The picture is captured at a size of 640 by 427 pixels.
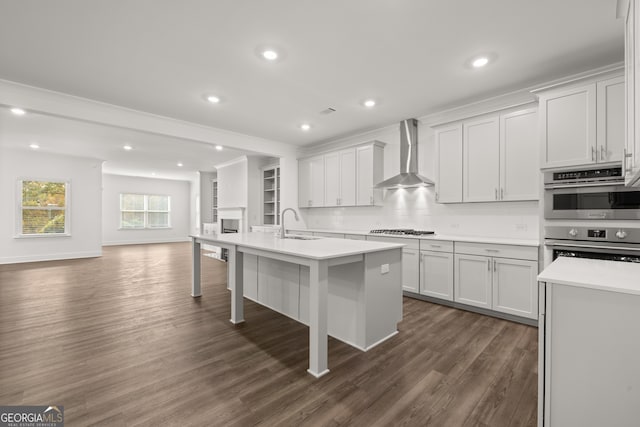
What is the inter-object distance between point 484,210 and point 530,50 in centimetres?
195

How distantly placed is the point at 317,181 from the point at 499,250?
3552 mm

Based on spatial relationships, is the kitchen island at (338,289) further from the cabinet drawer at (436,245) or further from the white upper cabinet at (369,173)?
the white upper cabinet at (369,173)

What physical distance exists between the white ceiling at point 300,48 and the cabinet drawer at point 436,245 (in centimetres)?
190

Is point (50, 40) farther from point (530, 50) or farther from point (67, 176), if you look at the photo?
point (67, 176)

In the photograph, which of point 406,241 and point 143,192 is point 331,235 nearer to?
point 406,241

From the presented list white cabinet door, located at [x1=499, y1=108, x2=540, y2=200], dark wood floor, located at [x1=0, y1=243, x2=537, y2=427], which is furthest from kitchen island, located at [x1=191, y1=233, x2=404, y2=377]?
white cabinet door, located at [x1=499, y1=108, x2=540, y2=200]

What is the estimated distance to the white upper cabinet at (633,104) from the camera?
4.31 ft

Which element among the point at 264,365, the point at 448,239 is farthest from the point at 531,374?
the point at 264,365

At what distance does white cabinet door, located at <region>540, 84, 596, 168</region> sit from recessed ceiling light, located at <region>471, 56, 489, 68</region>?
785mm

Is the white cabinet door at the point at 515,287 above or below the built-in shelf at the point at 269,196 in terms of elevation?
below

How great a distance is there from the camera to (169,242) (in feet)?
38.0

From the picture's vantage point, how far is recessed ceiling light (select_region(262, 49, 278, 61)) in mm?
2621

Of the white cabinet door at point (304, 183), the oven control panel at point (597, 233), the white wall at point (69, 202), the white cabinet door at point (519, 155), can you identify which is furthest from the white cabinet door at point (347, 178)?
the white wall at point (69, 202)

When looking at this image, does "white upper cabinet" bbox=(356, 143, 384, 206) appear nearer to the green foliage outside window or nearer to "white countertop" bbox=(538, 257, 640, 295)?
"white countertop" bbox=(538, 257, 640, 295)
